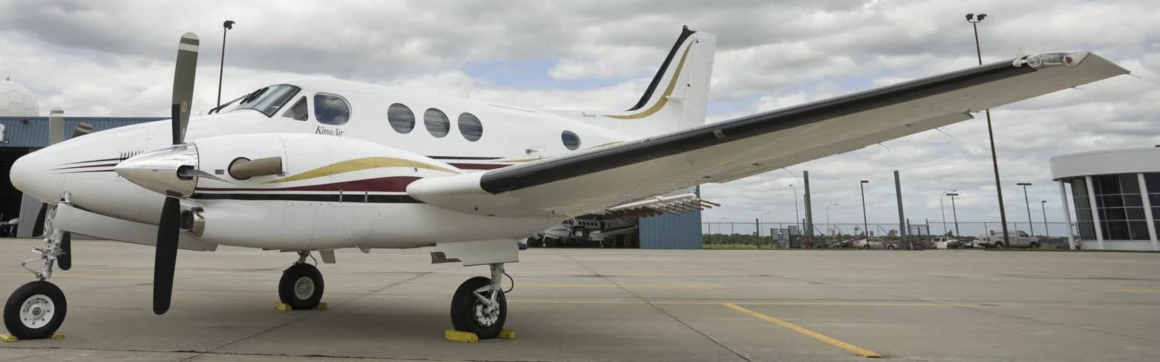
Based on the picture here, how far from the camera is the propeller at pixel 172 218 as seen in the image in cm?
491

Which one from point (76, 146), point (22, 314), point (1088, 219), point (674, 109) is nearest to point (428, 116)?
point (76, 146)

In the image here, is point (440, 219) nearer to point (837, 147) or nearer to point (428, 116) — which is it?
point (428, 116)

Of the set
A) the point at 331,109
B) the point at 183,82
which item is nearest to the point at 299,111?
the point at 331,109

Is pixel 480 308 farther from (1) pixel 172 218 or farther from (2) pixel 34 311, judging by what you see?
(2) pixel 34 311

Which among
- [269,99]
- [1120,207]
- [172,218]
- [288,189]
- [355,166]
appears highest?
[1120,207]

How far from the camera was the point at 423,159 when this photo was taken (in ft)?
19.2

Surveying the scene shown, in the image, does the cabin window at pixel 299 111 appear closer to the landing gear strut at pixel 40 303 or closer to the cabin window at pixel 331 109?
the cabin window at pixel 331 109

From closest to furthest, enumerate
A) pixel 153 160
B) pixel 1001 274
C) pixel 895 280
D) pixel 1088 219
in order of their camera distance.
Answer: pixel 153 160, pixel 895 280, pixel 1001 274, pixel 1088 219

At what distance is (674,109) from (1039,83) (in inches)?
236

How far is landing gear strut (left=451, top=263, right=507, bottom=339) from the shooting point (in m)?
5.74

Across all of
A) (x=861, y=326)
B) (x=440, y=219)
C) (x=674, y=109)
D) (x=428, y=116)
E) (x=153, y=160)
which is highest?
(x=674, y=109)

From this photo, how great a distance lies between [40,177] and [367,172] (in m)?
2.50

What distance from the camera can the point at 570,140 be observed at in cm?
798

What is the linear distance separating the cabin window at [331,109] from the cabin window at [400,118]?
0.43 metres
